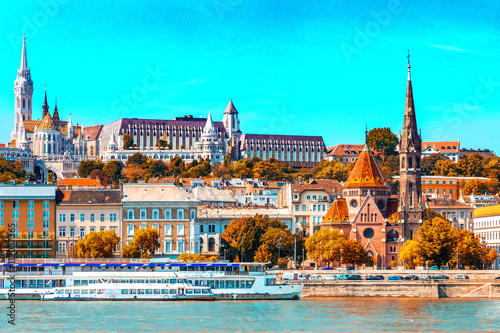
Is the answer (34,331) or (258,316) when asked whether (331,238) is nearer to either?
(258,316)

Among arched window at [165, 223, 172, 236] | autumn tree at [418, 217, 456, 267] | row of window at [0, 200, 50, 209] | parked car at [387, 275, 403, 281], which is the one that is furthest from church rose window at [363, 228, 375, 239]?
row of window at [0, 200, 50, 209]

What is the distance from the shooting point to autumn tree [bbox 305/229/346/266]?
113500 millimetres

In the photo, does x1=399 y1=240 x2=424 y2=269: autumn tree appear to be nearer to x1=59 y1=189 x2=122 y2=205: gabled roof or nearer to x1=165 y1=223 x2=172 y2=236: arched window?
x1=165 y1=223 x2=172 y2=236: arched window

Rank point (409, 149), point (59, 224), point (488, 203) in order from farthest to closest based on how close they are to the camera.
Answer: point (488, 203) < point (409, 149) < point (59, 224)

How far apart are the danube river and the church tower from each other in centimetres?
3568

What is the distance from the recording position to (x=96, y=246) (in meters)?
103

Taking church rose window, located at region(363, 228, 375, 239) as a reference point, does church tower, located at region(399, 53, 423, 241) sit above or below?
above

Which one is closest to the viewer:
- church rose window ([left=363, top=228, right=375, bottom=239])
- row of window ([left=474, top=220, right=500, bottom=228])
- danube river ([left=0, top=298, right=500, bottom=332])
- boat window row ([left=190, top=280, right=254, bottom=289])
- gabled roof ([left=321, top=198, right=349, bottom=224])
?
danube river ([left=0, top=298, right=500, bottom=332])

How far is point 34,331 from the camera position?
67875 millimetres

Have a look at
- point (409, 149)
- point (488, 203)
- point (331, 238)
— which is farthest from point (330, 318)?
point (488, 203)

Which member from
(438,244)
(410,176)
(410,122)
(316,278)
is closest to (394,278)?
(316,278)

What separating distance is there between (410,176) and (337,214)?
1032cm

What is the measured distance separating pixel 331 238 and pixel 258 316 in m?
40.6

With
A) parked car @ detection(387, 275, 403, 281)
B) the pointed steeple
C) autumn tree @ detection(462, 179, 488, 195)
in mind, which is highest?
the pointed steeple
